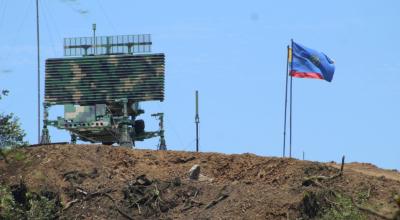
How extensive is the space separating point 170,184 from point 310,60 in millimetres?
11919

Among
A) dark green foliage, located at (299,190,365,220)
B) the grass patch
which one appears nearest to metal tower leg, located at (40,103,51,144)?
dark green foliage, located at (299,190,365,220)

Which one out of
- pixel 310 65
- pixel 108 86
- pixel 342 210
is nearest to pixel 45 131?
pixel 108 86

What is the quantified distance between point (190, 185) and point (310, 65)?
11720 millimetres

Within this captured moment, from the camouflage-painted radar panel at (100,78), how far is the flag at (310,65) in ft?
37.9

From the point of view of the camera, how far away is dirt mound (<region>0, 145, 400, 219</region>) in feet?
85.6

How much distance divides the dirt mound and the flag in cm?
718

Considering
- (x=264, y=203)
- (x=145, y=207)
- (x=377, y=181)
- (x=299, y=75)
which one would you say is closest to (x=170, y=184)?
(x=145, y=207)

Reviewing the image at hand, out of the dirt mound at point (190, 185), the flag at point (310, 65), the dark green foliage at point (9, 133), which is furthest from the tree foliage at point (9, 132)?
the flag at point (310, 65)

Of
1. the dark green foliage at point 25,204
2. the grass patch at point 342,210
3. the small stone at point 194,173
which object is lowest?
the dark green foliage at point 25,204

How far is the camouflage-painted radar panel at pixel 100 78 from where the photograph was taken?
49125mm

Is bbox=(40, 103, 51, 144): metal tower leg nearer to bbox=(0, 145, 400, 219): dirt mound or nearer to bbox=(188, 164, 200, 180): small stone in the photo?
bbox=(0, 145, 400, 219): dirt mound

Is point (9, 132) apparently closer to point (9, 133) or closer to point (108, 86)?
point (9, 133)

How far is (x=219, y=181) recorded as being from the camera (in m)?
29.2

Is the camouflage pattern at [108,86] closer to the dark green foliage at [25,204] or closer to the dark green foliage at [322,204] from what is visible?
the dark green foliage at [25,204]
